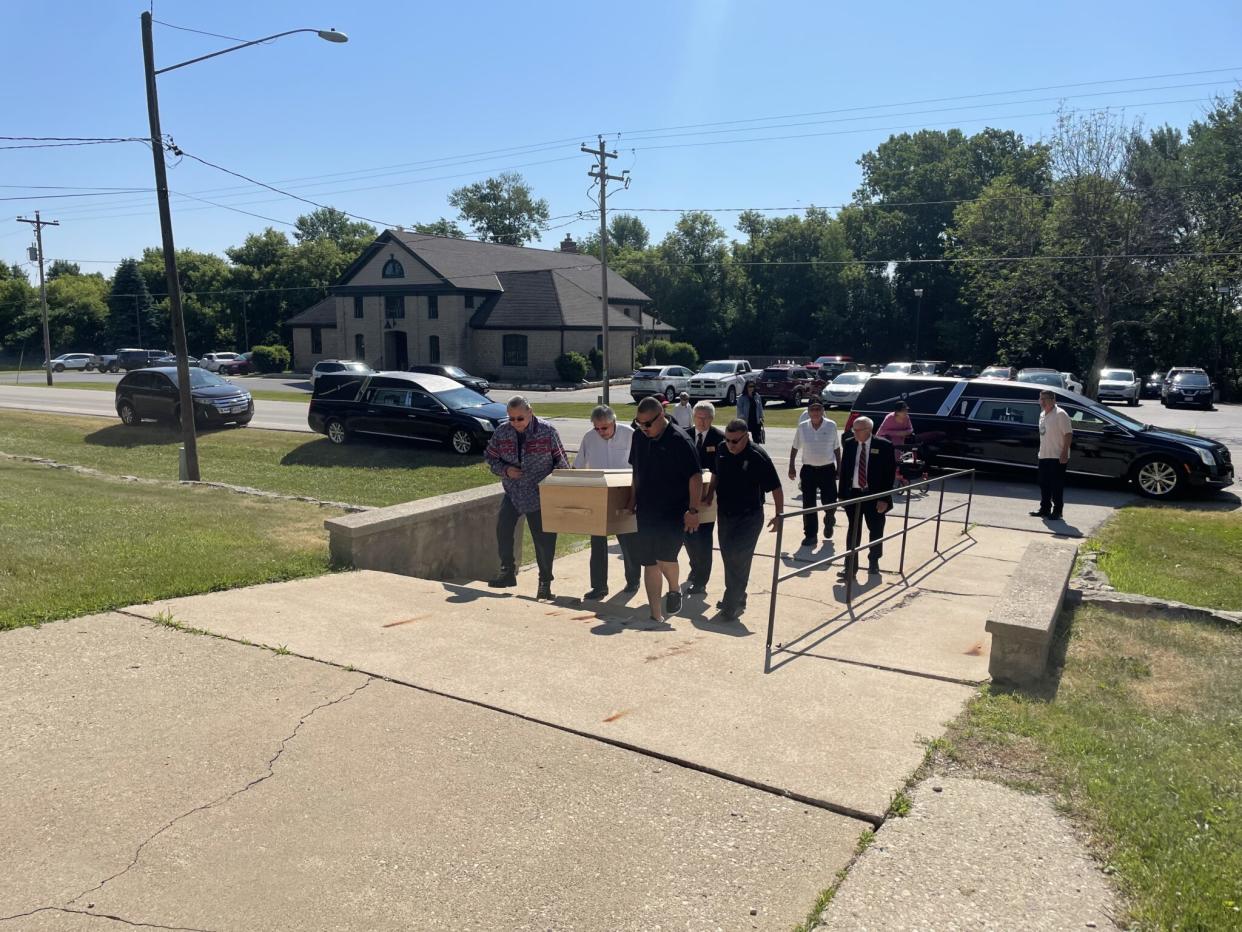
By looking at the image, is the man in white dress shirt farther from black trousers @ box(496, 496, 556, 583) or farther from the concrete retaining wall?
the concrete retaining wall

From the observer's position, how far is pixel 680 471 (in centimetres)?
698

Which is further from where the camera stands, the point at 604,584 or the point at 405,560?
the point at 405,560

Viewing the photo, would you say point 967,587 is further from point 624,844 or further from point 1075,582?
point 624,844

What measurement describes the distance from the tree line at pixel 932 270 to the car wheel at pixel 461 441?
3000cm

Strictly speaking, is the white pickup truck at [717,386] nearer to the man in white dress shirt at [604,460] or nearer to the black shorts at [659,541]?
the man in white dress shirt at [604,460]

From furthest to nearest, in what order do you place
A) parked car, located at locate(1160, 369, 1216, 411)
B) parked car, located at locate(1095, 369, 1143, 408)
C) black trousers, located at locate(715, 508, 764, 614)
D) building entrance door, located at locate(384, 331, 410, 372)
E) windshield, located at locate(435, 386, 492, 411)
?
building entrance door, located at locate(384, 331, 410, 372) < parked car, located at locate(1095, 369, 1143, 408) < parked car, located at locate(1160, 369, 1216, 411) < windshield, located at locate(435, 386, 492, 411) < black trousers, located at locate(715, 508, 764, 614)

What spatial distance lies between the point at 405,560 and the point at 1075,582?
601 cm

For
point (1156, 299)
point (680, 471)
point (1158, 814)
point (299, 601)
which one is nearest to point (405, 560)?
point (299, 601)

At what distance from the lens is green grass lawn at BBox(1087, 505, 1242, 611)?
8.13m

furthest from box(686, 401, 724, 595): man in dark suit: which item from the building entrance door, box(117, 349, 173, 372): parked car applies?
box(117, 349, 173, 372): parked car

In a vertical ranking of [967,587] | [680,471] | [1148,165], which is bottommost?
[967,587]

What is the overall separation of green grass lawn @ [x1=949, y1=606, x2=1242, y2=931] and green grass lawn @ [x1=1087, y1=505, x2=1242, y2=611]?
1998 mm

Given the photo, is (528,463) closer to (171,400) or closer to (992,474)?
(992,474)

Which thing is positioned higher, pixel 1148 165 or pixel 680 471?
pixel 1148 165
